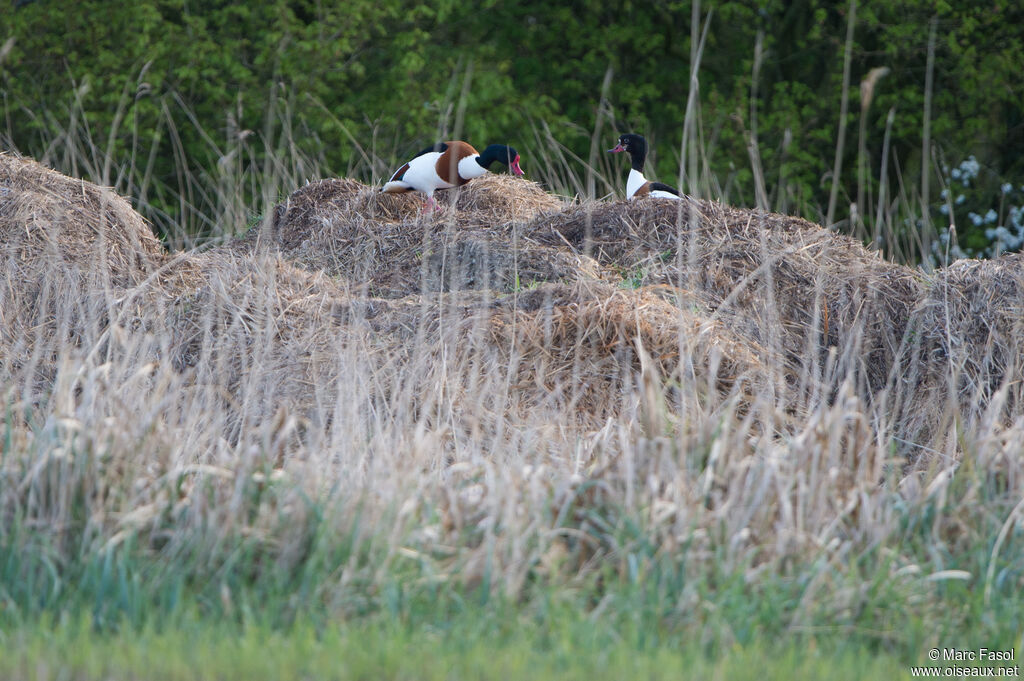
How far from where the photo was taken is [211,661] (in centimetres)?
218

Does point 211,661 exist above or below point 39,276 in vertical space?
below

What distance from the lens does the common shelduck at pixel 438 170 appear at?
23.0 feet

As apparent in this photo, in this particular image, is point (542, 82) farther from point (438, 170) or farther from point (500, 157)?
point (438, 170)

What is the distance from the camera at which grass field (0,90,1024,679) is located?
2.40 m

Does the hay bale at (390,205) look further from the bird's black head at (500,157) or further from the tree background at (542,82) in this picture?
the tree background at (542,82)

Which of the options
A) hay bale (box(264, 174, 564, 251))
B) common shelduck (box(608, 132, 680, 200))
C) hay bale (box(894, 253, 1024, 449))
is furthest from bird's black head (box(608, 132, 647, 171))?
hay bale (box(894, 253, 1024, 449))

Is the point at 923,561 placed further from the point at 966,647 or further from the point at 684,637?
the point at 684,637

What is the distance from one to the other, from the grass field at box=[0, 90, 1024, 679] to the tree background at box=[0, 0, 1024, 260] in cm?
741

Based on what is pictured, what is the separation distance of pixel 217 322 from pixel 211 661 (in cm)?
273

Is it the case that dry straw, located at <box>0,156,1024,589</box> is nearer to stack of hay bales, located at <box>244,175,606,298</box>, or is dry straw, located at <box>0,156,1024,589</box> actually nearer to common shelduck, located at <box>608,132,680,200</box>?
stack of hay bales, located at <box>244,175,606,298</box>

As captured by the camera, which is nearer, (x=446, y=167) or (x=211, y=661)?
(x=211, y=661)

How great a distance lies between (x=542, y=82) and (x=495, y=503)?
1238 centimetres

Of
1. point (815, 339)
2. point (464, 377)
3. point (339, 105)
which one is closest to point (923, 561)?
point (815, 339)

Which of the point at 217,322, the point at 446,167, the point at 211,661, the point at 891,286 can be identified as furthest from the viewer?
the point at 446,167
